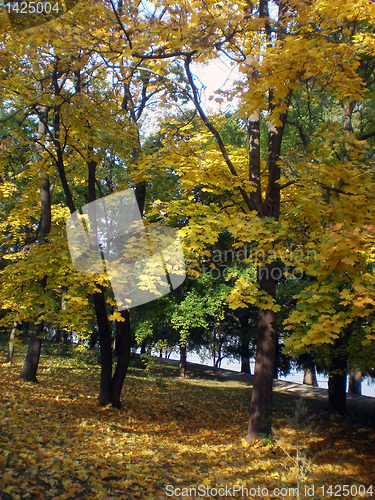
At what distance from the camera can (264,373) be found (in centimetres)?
684

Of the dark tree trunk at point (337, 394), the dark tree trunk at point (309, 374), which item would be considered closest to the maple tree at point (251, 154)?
the dark tree trunk at point (337, 394)

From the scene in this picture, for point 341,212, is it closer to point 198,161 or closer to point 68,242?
point 198,161

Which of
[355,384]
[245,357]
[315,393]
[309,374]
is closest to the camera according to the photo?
[315,393]

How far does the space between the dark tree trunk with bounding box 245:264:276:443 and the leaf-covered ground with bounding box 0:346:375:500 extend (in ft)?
1.10

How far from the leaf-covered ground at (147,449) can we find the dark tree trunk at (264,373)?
13.2 inches

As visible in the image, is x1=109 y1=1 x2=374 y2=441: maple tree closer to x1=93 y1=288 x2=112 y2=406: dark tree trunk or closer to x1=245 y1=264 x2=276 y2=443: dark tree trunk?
x1=245 y1=264 x2=276 y2=443: dark tree trunk

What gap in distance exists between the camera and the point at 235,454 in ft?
20.2

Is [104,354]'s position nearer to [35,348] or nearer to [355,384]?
[35,348]

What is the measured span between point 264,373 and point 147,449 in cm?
263

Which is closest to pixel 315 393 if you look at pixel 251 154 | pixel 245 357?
pixel 245 357

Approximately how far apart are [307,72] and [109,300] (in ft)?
17.5

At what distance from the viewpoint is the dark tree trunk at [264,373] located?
6648mm

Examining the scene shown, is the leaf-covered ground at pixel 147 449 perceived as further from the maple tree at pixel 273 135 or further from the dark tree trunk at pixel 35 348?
the maple tree at pixel 273 135

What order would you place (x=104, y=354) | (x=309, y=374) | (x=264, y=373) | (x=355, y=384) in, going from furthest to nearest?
(x=309, y=374) < (x=355, y=384) < (x=104, y=354) < (x=264, y=373)
